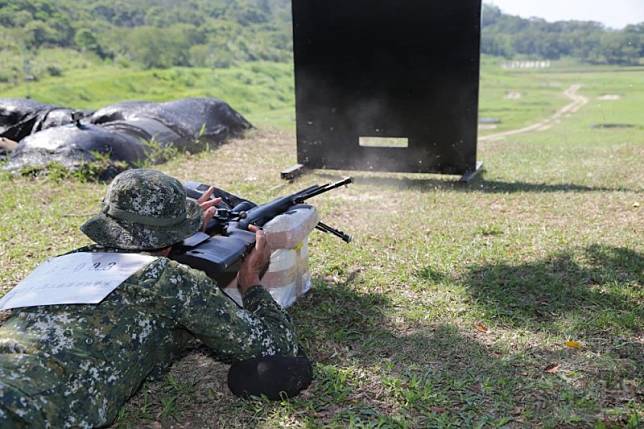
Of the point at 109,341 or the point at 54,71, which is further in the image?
the point at 54,71

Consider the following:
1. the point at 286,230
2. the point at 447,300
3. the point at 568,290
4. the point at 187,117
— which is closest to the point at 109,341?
the point at 286,230

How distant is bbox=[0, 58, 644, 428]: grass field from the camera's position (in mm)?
3275

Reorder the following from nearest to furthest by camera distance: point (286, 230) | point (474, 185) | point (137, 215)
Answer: point (137, 215), point (286, 230), point (474, 185)

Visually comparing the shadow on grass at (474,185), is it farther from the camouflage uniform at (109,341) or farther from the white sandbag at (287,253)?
the camouflage uniform at (109,341)

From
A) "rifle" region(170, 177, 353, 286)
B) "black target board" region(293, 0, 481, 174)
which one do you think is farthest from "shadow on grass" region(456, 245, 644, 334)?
"black target board" region(293, 0, 481, 174)

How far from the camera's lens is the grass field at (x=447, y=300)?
3.28m

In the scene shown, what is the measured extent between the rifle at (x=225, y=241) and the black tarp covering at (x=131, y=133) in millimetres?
5268

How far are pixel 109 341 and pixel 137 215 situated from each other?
22.4 inches

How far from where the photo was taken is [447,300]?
4566 mm

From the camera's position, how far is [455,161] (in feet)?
27.9

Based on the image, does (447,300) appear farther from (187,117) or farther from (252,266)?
(187,117)

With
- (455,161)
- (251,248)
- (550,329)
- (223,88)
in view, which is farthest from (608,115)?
(251,248)

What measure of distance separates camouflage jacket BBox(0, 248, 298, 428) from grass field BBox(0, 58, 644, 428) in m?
0.56

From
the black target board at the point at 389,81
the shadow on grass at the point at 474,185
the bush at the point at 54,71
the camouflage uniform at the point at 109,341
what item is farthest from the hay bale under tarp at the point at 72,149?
the bush at the point at 54,71
